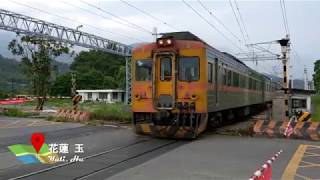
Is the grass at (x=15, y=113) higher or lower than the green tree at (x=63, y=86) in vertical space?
lower

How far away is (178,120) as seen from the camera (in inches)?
649

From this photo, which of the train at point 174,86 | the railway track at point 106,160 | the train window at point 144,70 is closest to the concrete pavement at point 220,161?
the railway track at point 106,160

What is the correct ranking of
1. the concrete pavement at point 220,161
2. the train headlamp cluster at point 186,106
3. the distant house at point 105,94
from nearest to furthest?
the concrete pavement at point 220,161, the train headlamp cluster at point 186,106, the distant house at point 105,94

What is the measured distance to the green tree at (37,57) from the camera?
38.1 metres

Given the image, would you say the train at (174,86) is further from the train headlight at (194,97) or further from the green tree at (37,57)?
the green tree at (37,57)

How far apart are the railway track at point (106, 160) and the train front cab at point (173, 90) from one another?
732 millimetres

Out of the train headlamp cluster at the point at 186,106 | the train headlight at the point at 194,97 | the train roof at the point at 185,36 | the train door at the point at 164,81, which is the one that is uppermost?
the train roof at the point at 185,36

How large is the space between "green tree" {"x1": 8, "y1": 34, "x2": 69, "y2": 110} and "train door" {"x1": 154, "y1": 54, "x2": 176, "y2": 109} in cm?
2292

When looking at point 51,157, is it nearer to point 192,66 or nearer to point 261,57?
point 192,66

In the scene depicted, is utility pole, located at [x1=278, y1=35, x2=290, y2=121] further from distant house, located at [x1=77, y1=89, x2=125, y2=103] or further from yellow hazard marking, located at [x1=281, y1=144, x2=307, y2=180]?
distant house, located at [x1=77, y1=89, x2=125, y2=103]

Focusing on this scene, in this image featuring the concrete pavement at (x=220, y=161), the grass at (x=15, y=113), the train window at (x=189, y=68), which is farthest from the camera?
the grass at (x=15, y=113)

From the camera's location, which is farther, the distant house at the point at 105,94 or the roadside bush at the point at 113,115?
the distant house at the point at 105,94

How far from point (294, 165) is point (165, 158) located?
10.0 ft

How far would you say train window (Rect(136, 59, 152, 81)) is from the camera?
17062 mm
